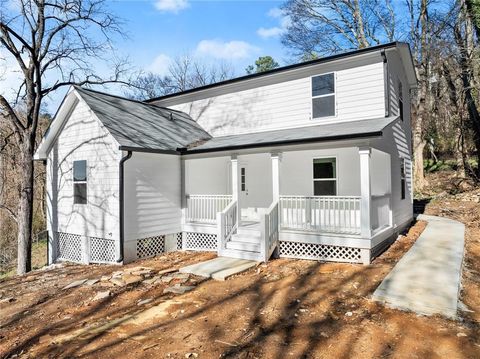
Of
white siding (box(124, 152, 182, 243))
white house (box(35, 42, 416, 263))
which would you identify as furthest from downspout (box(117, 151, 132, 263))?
white siding (box(124, 152, 182, 243))

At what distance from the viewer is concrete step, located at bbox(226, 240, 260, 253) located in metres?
8.77

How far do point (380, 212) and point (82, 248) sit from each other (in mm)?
9577

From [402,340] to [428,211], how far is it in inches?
558

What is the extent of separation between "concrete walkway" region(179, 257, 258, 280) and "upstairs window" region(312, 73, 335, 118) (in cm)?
562

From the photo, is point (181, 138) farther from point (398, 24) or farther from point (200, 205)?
point (398, 24)

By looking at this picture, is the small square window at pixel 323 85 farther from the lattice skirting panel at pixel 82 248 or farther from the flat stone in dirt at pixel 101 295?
the flat stone in dirt at pixel 101 295

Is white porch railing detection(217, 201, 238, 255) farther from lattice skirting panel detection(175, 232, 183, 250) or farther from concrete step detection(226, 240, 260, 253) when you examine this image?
lattice skirting panel detection(175, 232, 183, 250)

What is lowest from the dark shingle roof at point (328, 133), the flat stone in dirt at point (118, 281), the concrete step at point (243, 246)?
the flat stone in dirt at point (118, 281)

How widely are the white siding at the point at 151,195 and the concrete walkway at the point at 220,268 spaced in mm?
2463

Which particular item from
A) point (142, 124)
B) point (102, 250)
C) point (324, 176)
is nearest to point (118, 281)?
point (102, 250)

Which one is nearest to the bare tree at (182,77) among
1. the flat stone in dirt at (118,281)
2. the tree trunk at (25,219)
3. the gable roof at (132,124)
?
the gable roof at (132,124)

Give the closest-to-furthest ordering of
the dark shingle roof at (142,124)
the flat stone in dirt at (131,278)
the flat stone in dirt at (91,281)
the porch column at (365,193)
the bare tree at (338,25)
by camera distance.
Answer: the flat stone in dirt at (131,278), the flat stone in dirt at (91,281), the porch column at (365,193), the dark shingle roof at (142,124), the bare tree at (338,25)

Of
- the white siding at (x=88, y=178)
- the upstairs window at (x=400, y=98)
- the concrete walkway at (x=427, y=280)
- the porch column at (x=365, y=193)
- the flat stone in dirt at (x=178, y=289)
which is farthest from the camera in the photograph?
the upstairs window at (x=400, y=98)

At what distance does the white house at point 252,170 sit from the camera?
8672mm
